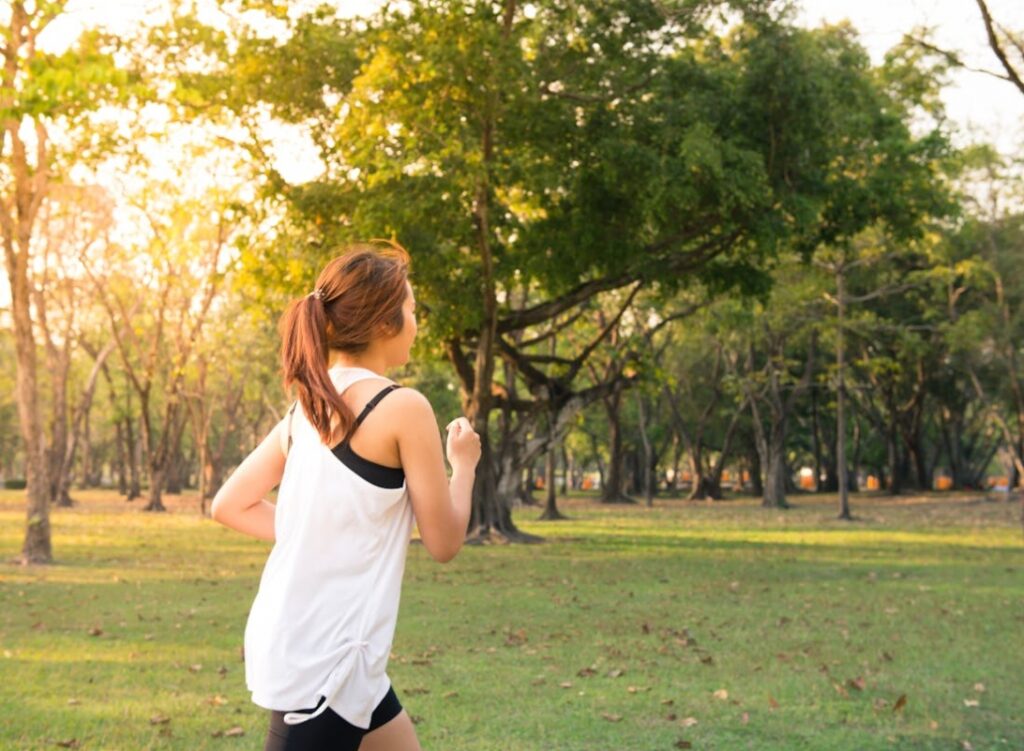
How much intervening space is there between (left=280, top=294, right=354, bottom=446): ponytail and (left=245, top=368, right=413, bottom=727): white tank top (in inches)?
3.1

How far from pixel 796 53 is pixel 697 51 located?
356 cm

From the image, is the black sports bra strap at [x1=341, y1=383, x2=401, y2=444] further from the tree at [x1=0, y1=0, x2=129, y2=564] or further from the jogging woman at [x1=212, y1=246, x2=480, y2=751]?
the tree at [x1=0, y1=0, x2=129, y2=564]

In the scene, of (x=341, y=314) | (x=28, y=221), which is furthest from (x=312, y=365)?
(x=28, y=221)

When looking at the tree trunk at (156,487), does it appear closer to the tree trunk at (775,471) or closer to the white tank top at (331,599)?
the tree trunk at (775,471)

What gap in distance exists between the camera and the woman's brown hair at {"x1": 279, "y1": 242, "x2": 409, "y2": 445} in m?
2.92

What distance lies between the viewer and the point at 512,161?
21125 millimetres

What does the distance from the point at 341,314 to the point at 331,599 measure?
0.69m

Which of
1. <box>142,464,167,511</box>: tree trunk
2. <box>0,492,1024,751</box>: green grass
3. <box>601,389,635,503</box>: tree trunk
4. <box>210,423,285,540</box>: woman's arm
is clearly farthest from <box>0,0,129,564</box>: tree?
<box>601,389,635,503</box>: tree trunk

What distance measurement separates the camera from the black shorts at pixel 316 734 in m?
2.80

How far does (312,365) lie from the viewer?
2889mm

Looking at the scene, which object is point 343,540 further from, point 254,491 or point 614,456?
point 614,456

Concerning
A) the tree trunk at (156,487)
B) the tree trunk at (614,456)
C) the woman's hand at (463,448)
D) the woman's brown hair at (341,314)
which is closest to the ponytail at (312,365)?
the woman's brown hair at (341,314)

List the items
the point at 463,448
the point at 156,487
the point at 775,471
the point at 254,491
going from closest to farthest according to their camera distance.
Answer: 1. the point at 463,448
2. the point at 254,491
3. the point at 156,487
4. the point at 775,471

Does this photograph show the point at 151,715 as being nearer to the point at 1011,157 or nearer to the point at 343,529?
the point at 343,529
